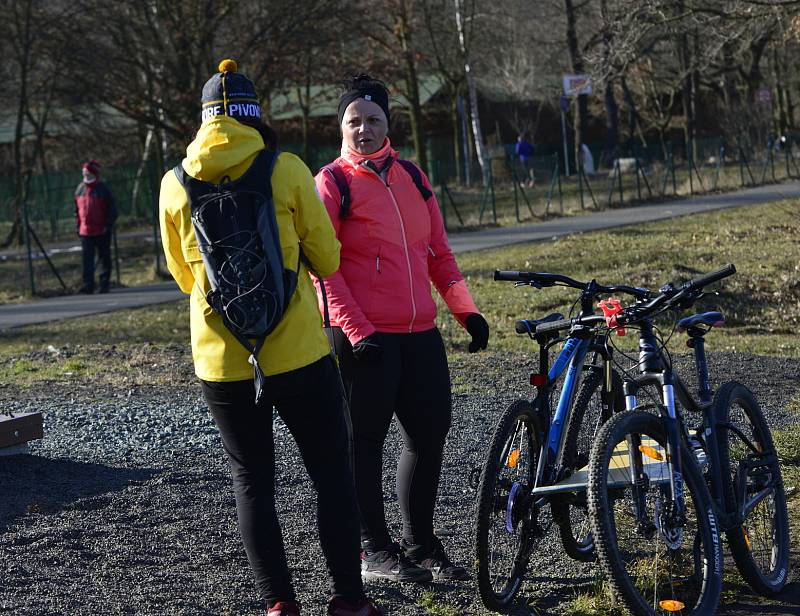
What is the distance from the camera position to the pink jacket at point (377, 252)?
4.57 metres

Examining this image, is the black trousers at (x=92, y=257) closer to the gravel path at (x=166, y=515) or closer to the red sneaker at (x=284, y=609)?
the gravel path at (x=166, y=515)

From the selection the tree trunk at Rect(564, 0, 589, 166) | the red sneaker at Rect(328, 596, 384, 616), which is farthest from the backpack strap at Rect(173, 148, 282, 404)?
the tree trunk at Rect(564, 0, 589, 166)

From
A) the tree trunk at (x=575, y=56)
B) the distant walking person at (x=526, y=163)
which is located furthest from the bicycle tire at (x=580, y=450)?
the tree trunk at (x=575, y=56)

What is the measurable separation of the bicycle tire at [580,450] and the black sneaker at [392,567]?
1.76 feet

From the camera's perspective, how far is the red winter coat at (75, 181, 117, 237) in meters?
17.4

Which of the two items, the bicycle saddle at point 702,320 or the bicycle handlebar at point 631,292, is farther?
the bicycle saddle at point 702,320

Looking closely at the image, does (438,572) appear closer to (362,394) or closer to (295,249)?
(362,394)

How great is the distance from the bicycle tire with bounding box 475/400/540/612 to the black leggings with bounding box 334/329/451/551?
450 mm

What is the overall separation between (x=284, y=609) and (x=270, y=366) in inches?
32.2

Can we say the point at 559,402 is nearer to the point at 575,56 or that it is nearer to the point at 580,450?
the point at 580,450

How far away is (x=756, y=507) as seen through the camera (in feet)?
15.6

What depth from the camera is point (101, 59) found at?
23391mm

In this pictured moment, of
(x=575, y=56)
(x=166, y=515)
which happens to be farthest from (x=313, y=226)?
(x=575, y=56)

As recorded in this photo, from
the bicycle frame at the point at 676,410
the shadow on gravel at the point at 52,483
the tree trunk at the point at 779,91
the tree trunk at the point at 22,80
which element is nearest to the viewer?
the bicycle frame at the point at 676,410
